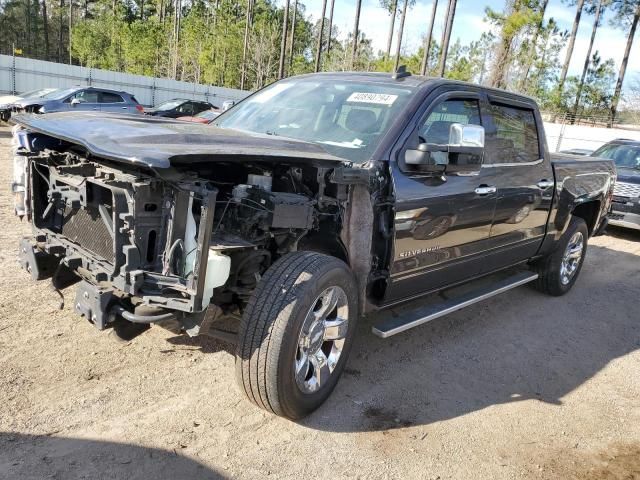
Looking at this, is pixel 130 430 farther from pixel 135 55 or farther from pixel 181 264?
pixel 135 55

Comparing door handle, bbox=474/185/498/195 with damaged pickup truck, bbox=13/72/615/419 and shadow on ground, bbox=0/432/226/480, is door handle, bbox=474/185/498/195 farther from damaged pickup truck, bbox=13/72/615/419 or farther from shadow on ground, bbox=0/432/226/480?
shadow on ground, bbox=0/432/226/480

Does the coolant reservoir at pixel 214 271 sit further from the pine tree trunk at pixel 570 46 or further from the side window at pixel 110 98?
the pine tree trunk at pixel 570 46

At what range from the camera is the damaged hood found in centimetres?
239

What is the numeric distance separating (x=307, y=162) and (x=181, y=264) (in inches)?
34.3

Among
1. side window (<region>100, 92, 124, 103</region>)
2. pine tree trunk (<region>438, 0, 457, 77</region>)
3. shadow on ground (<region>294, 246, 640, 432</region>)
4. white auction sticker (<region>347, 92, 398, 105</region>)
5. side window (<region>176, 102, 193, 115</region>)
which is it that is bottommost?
shadow on ground (<region>294, 246, 640, 432</region>)

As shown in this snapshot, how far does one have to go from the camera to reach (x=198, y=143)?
8.89 feet

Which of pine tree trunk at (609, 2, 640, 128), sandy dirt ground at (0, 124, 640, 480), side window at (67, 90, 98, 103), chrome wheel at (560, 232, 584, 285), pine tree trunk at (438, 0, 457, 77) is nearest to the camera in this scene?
sandy dirt ground at (0, 124, 640, 480)

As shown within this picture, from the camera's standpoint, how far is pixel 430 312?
3.86 metres

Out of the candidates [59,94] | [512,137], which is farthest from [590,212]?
[59,94]

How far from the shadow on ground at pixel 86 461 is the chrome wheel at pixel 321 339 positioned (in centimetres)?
74

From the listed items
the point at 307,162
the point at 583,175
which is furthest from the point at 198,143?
the point at 583,175

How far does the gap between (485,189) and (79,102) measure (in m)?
16.0

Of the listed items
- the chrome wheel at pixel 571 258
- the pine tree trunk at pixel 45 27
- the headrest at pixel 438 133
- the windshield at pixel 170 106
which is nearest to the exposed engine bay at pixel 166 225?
the headrest at pixel 438 133

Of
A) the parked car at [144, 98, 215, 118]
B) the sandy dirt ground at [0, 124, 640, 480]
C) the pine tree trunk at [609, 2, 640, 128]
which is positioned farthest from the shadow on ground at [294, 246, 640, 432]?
the pine tree trunk at [609, 2, 640, 128]
